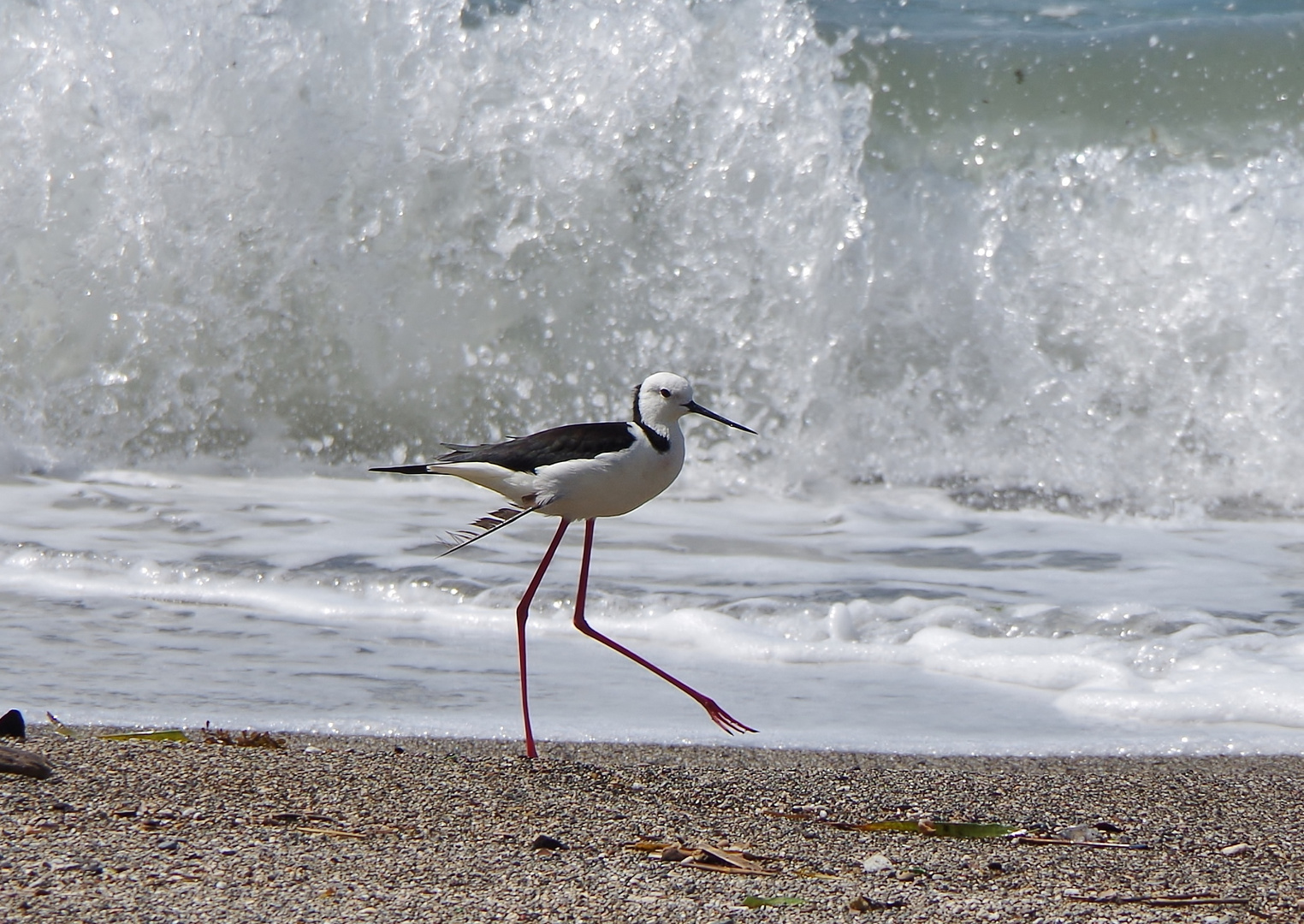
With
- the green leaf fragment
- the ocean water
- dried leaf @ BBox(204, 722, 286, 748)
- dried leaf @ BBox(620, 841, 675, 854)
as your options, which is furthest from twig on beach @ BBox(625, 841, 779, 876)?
the ocean water

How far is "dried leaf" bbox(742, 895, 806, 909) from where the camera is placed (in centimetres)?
218

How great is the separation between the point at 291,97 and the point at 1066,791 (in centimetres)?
640

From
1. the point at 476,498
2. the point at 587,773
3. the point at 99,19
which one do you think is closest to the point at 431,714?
the point at 587,773

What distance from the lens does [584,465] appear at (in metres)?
3.27

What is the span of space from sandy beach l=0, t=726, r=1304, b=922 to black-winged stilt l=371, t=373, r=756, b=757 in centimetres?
54

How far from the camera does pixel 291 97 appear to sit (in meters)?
8.09

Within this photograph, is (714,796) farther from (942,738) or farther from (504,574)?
(504,574)

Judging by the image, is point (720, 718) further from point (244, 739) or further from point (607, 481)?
point (244, 739)

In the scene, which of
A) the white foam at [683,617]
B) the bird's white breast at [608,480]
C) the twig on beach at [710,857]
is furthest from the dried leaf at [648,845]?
the white foam at [683,617]

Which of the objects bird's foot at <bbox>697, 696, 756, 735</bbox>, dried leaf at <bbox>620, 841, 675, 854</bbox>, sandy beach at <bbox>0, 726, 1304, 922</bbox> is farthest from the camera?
bird's foot at <bbox>697, 696, 756, 735</bbox>

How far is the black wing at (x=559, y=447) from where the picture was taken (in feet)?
10.8

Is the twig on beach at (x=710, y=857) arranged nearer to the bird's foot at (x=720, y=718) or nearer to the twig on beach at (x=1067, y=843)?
the twig on beach at (x=1067, y=843)

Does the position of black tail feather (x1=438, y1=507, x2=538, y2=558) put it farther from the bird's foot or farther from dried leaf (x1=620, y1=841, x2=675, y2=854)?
dried leaf (x1=620, y1=841, x2=675, y2=854)

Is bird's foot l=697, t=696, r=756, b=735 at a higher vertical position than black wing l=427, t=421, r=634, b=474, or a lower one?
lower
